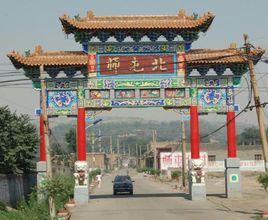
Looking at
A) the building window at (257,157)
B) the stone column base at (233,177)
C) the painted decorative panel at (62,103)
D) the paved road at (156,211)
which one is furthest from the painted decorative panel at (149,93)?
the building window at (257,157)

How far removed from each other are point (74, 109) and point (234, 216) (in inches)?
478

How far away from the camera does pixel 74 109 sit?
1314 inches

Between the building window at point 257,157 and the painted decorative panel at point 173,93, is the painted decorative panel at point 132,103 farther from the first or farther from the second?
the building window at point 257,157

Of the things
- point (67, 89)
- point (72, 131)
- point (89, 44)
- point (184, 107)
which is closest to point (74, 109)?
point (67, 89)

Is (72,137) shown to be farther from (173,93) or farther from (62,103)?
(173,93)

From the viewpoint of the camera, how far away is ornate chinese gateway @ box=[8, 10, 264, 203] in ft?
109

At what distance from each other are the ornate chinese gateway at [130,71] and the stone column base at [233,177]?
2.23 feet

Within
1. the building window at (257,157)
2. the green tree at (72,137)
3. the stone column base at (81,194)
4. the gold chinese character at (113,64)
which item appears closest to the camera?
the stone column base at (81,194)

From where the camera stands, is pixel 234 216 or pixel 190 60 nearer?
pixel 234 216

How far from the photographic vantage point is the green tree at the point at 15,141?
1254 inches

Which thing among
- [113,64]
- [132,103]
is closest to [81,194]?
[132,103]

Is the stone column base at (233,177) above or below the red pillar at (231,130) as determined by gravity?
below

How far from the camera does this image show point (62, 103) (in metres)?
33.3

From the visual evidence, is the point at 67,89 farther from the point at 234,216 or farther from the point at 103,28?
the point at 234,216
